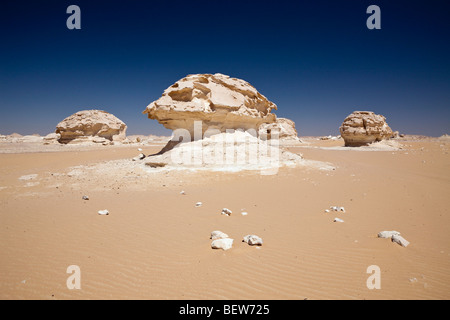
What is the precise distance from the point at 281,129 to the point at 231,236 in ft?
116

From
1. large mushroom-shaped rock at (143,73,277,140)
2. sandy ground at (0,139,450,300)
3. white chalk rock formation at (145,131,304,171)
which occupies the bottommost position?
sandy ground at (0,139,450,300)

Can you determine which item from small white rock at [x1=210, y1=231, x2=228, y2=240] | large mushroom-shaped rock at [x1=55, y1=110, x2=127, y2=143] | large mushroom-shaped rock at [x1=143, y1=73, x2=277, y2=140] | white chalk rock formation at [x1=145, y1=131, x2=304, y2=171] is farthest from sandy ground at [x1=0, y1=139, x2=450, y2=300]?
large mushroom-shaped rock at [x1=55, y1=110, x2=127, y2=143]

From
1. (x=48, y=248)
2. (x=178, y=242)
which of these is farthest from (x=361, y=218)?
(x=48, y=248)

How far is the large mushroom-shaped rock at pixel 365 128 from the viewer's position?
21.7 m

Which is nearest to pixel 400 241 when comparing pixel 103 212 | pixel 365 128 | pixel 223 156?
pixel 103 212

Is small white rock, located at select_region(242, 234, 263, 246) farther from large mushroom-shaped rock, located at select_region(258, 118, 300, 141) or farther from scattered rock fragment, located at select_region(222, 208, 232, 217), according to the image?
large mushroom-shaped rock, located at select_region(258, 118, 300, 141)

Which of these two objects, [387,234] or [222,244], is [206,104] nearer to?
[222,244]

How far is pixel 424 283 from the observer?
260 centimetres

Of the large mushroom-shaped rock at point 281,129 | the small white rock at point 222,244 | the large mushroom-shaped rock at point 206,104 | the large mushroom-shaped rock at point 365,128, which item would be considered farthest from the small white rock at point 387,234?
the large mushroom-shaped rock at point 281,129

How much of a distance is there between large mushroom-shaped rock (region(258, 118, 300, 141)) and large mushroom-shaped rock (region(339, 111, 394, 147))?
1223cm

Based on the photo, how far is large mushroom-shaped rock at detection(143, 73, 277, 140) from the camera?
10656 mm

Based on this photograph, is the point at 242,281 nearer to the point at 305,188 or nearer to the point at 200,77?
the point at 305,188

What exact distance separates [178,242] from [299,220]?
2506 mm

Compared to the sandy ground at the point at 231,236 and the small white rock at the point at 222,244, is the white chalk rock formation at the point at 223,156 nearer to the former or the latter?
the sandy ground at the point at 231,236
